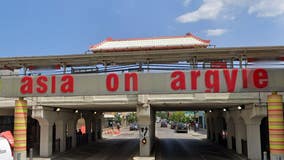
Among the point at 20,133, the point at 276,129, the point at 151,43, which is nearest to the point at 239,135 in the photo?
the point at 151,43

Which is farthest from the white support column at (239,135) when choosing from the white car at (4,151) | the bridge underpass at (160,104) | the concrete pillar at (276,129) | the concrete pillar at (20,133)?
the white car at (4,151)

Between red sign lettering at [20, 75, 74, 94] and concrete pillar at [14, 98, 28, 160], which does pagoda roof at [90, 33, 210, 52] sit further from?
concrete pillar at [14, 98, 28, 160]

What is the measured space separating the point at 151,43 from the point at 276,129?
20418 mm

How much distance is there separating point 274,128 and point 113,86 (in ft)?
22.0

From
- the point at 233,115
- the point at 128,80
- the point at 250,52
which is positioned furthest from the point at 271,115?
the point at 233,115

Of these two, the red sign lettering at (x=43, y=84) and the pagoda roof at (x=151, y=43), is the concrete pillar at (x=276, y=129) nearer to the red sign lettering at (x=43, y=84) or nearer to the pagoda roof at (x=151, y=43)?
the red sign lettering at (x=43, y=84)

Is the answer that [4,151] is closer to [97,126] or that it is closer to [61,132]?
[61,132]

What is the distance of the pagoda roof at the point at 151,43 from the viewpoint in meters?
29.4

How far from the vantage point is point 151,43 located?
101ft

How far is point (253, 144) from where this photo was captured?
21281 millimetres

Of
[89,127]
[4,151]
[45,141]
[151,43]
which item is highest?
[151,43]

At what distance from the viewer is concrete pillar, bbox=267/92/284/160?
448 inches

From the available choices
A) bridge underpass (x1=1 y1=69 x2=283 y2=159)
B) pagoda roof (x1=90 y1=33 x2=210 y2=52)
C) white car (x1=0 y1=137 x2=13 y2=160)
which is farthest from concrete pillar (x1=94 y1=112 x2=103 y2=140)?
white car (x1=0 y1=137 x2=13 y2=160)

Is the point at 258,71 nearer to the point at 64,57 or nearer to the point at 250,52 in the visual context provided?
the point at 250,52
